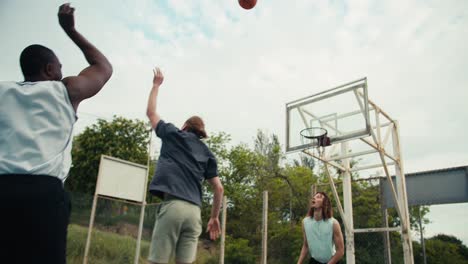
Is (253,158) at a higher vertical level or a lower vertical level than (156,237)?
higher

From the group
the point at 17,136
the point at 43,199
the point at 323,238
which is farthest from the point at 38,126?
the point at 323,238

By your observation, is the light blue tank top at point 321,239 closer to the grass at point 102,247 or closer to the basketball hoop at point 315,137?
the basketball hoop at point 315,137

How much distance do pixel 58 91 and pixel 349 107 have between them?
7.25 m

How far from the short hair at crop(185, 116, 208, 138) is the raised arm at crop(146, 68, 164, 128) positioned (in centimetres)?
23

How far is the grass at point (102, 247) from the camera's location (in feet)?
30.1

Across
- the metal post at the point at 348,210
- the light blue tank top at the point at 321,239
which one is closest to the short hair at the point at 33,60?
the light blue tank top at the point at 321,239

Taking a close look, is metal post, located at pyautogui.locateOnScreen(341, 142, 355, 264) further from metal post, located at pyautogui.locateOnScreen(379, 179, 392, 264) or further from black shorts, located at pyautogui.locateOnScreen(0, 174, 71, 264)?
black shorts, located at pyautogui.locateOnScreen(0, 174, 71, 264)

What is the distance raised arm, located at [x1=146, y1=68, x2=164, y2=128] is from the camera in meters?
2.75

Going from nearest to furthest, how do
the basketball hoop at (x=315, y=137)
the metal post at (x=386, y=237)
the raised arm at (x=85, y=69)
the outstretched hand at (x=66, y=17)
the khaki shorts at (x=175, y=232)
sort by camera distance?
the raised arm at (x=85, y=69) < the outstretched hand at (x=66, y=17) < the khaki shorts at (x=175, y=232) < the basketball hoop at (x=315, y=137) < the metal post at (x=386, y=237)

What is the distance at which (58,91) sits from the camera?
167 centimetres

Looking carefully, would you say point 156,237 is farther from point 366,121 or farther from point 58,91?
point 366,121

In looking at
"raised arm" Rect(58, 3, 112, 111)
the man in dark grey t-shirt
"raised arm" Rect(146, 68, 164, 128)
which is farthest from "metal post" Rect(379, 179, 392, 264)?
"raised arm" Rect(58, 3, 112, 111)

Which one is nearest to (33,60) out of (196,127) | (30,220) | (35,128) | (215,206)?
(35,128)

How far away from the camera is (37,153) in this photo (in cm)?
154
